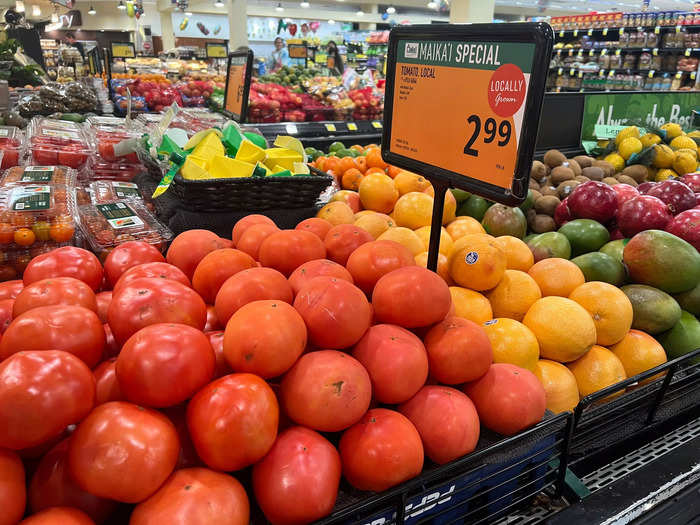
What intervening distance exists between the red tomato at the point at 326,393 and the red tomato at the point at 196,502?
0.50ft

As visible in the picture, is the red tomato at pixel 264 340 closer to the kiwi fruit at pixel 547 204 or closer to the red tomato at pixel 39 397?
the red tomato at pixel 39 397

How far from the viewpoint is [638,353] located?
1.36 meters

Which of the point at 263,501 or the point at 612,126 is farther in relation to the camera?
the point at 612,126

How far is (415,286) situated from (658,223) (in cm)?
120

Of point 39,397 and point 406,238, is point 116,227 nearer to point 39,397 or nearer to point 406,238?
point 406,238

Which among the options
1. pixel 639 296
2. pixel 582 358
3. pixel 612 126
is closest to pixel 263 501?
pixel 582 358

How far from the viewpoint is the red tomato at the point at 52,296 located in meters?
0.95

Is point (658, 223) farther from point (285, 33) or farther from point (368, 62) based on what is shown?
point (285, 33)

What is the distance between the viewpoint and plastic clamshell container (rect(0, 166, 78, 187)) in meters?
2.00

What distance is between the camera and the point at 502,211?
1840 millimetres

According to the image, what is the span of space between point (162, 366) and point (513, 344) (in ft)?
2.63

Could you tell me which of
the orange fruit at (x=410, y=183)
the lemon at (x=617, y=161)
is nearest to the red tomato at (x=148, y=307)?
the orange fruit at (x=410, y=183)

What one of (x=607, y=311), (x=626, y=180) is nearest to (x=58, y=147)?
(x=607, y=311)

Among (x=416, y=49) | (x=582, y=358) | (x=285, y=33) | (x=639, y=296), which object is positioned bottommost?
(x=582, y=358)
